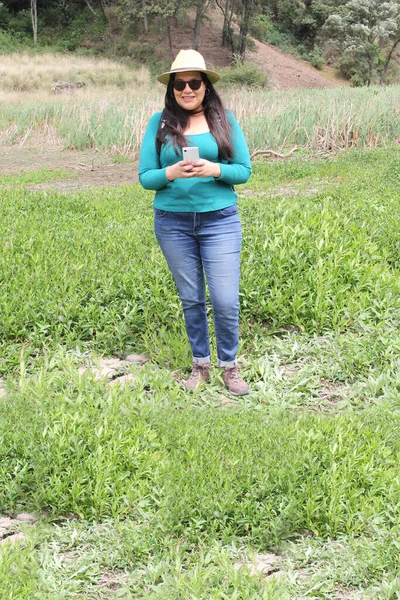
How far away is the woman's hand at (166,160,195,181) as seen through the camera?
374cm

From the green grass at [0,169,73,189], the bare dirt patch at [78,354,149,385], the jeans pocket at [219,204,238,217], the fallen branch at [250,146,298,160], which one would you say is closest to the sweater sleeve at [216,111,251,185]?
the jeans pocket at [219,204,238,217]

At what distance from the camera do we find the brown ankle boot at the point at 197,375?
14.9 feet

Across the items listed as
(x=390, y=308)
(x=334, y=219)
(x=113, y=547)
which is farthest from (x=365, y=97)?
(x=113, y=547)

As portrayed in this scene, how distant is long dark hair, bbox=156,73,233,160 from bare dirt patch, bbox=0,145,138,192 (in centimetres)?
802

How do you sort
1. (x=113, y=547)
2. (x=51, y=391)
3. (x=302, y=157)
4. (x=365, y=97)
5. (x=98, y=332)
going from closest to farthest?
1. (x=113, y=547)
2. (x=51, y=391)
3. (x=98, y=332)
4. (x=302, y=157)
5. (x=365, y=97)

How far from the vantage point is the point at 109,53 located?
152ft

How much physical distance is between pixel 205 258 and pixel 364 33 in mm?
42316

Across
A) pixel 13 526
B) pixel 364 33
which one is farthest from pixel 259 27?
pixel 13 526

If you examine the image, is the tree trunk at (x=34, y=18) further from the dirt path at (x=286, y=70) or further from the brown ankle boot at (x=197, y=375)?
the brown ankle boot at (x=197, y=375)

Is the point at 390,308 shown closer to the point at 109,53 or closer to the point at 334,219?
the point at 334,219

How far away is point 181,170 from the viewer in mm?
3771

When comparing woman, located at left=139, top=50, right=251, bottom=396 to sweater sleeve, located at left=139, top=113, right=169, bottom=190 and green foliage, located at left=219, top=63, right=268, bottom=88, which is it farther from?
green foliage, located at left=219, top=63, right=268, bottom=88

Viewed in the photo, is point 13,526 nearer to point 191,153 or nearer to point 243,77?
point 191,153

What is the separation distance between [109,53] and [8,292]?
43878 millimetres
